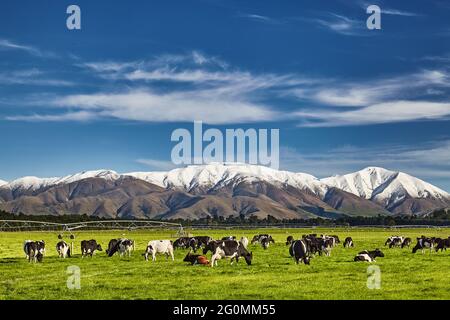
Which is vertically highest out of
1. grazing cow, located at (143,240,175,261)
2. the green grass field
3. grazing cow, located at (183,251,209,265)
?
grazing cow, located at (143,240,175,261)

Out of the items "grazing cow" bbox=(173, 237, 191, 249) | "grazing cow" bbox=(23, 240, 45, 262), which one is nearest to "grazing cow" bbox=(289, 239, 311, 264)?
"grazing cow" bbox=(23, 240, 45, 262)

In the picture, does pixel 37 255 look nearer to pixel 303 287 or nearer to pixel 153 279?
pixel 153 279

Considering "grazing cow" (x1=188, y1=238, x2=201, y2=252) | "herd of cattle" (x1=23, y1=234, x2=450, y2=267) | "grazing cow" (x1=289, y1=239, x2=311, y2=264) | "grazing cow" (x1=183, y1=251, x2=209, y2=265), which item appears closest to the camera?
"grazing cow" (x1=289, y1=239, x2=311, y2=264)

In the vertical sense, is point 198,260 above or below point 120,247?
below

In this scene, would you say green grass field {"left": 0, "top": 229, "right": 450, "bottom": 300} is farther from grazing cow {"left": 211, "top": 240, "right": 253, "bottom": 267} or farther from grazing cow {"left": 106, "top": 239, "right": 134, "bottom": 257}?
grazing cow {"left": 106, "top": 239, "right": 134, "bottom": 257}

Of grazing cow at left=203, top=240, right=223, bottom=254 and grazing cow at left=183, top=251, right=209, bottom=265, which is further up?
grazing cow at left=203, top=240, right=223, bottom=254

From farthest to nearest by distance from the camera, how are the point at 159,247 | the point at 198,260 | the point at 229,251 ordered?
the point at 159,247 → the point at 198,260 → the point at 229,251

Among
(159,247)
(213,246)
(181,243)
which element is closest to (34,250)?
(159,247)

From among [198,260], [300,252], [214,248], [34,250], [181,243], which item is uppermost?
[214,248]

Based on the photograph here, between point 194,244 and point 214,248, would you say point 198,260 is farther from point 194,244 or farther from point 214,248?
point 194,244

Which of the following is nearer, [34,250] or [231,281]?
[231,281]
